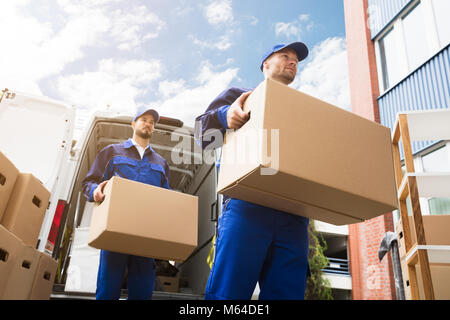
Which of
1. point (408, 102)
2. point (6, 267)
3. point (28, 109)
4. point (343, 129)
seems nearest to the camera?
point (343, 129)

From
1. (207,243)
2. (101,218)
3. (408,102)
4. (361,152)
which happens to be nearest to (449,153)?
(408,102)

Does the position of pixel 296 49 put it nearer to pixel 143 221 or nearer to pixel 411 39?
pixel 143 221

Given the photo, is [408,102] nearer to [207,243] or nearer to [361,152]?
[207,243]

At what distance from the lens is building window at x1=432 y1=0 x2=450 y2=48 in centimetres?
609

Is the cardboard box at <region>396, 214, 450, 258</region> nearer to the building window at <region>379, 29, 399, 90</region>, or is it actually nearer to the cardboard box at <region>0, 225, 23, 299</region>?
the cardboard box at <region>0, 225, 23, 299</region>

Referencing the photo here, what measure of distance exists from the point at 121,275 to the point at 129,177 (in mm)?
646

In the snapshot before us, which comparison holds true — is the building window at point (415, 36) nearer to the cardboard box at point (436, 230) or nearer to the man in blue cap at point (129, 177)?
the cardboard box at point (436, 230)

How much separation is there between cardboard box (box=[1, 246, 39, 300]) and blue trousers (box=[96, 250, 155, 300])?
409mm

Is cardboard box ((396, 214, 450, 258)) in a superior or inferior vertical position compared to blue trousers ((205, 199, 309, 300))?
superior

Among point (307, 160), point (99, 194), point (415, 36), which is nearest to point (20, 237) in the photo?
point (99, 194)

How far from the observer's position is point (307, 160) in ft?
4.66

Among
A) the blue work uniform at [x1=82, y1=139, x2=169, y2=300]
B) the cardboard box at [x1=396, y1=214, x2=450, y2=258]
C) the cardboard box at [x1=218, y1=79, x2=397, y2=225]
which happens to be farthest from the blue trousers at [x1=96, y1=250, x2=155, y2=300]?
the cardboard box at [x1=396, y1=214, x2=450, y2=258]

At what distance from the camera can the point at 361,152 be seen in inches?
61.9
